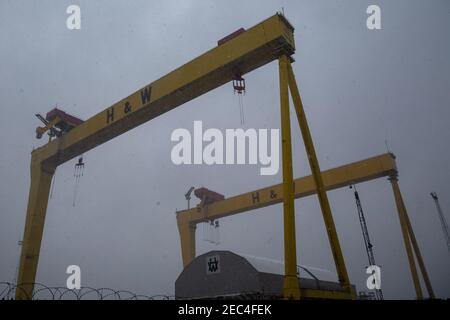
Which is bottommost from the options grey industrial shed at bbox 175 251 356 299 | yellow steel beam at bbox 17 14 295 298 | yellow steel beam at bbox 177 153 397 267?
grey industrial shed at bbox 175 251 356 299

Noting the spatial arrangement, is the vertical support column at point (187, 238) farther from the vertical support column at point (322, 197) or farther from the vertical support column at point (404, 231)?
the vertical support column at point (322, 197)

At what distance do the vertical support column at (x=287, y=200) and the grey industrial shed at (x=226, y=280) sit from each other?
1335 millimetres

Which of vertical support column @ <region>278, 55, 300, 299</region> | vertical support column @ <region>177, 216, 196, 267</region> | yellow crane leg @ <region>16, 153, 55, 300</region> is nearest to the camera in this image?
vertical support column @ <region>278, 55, 300, 299</region>

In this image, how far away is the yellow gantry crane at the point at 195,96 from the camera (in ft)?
26.7

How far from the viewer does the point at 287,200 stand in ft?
25.4

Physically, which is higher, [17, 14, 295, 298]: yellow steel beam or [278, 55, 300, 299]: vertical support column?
[17, 14, 295, 298]: yellow steel beam

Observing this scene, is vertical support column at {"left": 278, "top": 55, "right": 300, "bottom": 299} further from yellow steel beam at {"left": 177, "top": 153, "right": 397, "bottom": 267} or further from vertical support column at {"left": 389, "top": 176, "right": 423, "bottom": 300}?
vertical support column at {"left": 389, "top": 176, "right": 423, "bottom": 300}

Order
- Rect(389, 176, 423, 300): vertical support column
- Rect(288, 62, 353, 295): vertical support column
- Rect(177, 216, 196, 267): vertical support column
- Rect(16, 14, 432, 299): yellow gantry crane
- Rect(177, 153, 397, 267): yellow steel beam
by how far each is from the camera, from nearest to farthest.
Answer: Rect(16, 14, 432, 299): yellow gantry crane → Rect(288, 62, 353, 295): vertical support column → Rect(177, 153, 397, 267): yellow steel beam → Rect(389, 176, 423, 300): vertical support column → Rect(177, 216, 196, 267): vertical support column

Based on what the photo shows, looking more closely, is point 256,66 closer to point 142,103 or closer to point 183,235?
point 142,103

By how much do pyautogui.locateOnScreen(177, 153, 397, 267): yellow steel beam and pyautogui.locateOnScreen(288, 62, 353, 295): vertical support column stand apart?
17.7 ft

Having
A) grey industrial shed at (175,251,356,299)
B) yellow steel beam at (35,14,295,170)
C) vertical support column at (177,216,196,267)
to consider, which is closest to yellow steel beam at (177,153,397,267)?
vertical support column at (177,216,196,267)

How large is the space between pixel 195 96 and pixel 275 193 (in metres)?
7.34

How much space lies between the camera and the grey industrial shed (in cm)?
912

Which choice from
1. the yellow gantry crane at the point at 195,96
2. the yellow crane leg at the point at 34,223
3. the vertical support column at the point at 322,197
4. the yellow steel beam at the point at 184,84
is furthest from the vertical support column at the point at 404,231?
the yellow crane leg at the point at 34,223
